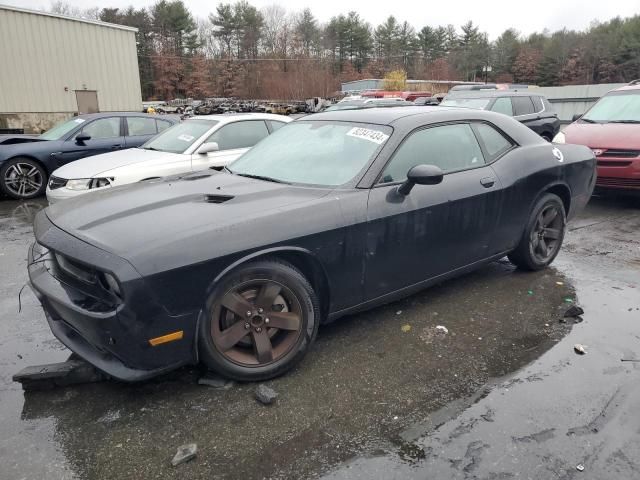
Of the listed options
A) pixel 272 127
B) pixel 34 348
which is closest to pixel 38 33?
pixel 272 127

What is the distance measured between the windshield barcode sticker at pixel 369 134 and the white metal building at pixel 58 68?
22.0 metres

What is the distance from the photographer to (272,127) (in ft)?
24.1

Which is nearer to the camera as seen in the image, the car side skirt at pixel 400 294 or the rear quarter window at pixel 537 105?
the car side skirt at pixel 400 294

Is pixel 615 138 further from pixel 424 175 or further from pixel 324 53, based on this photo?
pixel 324 53

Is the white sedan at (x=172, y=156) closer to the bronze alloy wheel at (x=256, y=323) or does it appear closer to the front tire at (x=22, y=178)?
the front tire at (x=22, y=178)

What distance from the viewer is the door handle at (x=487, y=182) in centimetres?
380

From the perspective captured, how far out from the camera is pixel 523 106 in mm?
11211

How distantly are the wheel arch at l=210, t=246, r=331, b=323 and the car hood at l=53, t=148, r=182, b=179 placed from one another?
12.7 feet

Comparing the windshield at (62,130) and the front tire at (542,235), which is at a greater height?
the windshield at (62,130)

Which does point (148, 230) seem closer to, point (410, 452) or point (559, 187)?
point (410, 452)

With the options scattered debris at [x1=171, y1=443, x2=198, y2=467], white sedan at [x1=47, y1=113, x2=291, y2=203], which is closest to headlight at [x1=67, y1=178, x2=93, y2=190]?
white sedan at [x1=47, y1=113, x2=291, y2=203]

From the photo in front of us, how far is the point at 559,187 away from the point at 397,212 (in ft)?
7.36

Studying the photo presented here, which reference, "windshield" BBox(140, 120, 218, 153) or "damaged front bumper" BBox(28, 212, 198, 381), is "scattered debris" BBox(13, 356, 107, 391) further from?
"windshield" BBox(140, 120, 218, 153)

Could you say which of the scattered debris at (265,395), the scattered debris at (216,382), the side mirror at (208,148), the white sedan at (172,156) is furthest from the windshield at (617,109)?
the scattered debris at (216,382)
